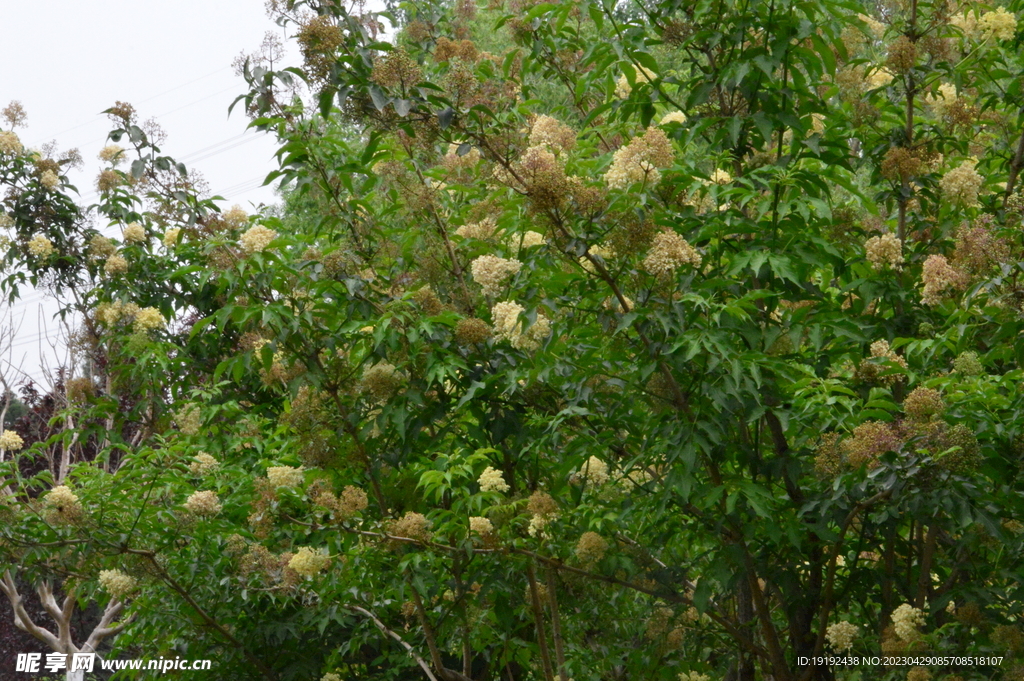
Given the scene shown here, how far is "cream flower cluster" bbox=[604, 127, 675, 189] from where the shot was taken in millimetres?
2857

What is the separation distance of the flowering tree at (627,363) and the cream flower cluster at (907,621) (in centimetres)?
2

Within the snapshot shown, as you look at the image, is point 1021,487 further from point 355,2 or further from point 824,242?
point 355,2

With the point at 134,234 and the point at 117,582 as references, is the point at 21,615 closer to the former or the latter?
the point at 134,234

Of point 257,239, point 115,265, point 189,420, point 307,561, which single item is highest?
point 115,265

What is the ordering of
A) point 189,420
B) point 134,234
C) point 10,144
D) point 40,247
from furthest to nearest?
1. point 10,144
2. point 40,247
3. point 134,234
4. point 189,420

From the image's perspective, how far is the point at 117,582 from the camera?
3.99m

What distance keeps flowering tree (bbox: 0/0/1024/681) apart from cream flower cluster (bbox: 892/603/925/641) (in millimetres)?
16

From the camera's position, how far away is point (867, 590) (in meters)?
3.67

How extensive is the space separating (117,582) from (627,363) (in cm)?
224

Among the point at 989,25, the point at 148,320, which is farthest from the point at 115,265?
the point at 989,25

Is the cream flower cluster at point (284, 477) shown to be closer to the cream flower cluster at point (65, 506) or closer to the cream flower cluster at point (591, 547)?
the cream flower cluster at point (65, 506)

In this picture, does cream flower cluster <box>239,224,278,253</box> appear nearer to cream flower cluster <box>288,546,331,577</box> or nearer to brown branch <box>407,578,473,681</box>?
cream flower cluster <box>288,546,331,577</box>

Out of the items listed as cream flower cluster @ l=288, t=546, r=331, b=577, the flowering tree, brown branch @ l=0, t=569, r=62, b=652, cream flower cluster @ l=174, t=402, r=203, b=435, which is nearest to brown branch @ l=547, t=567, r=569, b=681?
the flowering tree

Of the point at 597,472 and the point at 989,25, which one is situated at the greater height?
the point at 989,25
